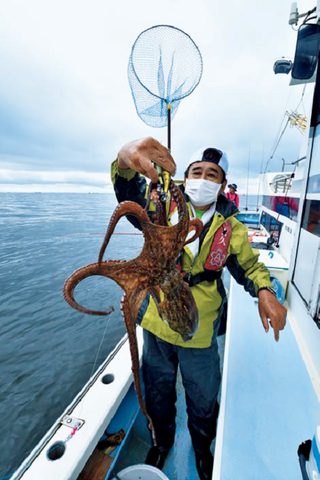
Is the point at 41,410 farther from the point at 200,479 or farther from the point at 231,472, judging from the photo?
the point at 231,472

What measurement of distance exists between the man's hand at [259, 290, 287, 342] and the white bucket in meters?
2.15

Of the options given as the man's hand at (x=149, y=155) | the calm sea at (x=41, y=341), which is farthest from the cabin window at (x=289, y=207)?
the calm sea at (x=41, y=341)

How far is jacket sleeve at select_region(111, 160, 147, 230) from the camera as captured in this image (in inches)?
82.9

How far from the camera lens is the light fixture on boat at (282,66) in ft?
20.4

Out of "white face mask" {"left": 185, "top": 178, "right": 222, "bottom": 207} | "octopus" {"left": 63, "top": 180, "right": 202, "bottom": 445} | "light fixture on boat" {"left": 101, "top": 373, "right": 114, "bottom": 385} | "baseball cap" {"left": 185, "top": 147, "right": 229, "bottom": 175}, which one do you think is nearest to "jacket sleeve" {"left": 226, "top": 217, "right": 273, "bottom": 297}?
"white face mask" {"left": 185, "top": 178, "right": 222, "bottom": 207}

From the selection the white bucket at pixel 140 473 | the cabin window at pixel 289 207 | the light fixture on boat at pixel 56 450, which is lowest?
the white bucket at pixel 140 473

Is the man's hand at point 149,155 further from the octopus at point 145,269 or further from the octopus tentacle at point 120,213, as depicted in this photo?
the octopus tentacle at point 120,213

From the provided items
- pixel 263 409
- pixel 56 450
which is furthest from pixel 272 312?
pixel 56 450

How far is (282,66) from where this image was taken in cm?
630

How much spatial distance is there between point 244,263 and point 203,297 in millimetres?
669

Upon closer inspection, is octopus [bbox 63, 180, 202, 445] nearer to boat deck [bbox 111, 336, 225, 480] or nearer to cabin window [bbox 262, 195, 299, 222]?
boat deck [bbox 111, 336, 225, 480]

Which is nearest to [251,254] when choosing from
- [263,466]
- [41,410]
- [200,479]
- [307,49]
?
[263,466]

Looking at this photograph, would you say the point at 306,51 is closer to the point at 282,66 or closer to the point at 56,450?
the point at 282,66

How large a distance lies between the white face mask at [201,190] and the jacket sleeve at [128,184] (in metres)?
0.55
